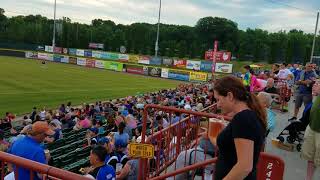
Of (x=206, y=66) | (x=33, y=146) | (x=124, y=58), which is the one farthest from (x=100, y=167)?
(x=124, y=58)

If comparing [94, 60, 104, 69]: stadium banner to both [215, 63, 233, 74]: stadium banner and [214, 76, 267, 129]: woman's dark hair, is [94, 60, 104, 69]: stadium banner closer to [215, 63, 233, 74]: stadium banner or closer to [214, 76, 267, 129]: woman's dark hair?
[215, 63, 233, 74]: stadium banner

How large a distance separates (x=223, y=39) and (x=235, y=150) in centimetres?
12174

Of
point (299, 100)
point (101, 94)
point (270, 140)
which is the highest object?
point (299, 100)

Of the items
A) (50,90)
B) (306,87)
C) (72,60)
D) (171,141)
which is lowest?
(50,90)

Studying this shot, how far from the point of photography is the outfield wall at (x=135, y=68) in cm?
5723

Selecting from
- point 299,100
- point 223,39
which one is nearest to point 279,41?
point 223,39

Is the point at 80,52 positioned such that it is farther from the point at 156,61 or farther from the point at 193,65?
the point at 193,65

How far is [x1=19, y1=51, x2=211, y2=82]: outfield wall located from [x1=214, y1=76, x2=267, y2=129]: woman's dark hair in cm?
5101

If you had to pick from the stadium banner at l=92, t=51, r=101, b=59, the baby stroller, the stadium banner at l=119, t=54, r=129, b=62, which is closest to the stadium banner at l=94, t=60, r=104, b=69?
the stadium banner at l=119, t=54, r=129, b=62

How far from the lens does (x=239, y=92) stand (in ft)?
10.8

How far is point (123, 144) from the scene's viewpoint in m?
7.20

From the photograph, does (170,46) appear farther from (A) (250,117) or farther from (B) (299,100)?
(A) (250,117)

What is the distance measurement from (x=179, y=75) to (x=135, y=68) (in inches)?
374

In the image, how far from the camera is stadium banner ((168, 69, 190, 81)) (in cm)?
5857
